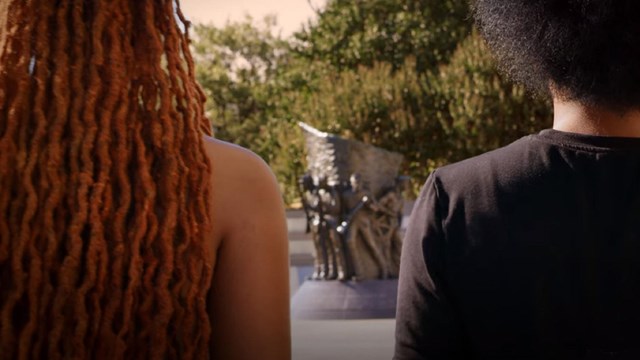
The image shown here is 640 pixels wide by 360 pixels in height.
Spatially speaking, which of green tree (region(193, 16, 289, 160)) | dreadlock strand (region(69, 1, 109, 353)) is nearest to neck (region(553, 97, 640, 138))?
dreadlock strand (region(69, 1, 109, 353))

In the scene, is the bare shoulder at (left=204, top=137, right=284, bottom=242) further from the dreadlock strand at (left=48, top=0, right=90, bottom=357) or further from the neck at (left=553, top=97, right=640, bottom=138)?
the neck at (left=553, top=97, right=640, bottom=138)

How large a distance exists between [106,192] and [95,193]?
18 millimetres

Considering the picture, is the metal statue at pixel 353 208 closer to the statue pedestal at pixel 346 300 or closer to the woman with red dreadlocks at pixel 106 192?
the statue pedestal at pixel 346 300

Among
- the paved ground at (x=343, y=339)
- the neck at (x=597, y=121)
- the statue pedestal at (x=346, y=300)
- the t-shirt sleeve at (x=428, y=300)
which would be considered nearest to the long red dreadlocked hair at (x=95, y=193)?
the t-shirt sleeve at (x=428, y=300)

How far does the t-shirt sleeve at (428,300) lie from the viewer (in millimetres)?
1882

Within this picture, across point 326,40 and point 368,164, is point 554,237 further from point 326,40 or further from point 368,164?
point 326,40

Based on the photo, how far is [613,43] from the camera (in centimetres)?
200

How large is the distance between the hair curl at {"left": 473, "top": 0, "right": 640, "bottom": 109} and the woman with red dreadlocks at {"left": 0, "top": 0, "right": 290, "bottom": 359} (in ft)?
2.18

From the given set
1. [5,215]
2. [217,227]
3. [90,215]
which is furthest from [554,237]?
[5,215]

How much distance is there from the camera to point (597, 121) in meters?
1.92

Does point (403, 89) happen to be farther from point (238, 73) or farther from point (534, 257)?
point (534, 257)

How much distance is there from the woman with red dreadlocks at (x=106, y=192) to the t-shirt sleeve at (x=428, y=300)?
32cm

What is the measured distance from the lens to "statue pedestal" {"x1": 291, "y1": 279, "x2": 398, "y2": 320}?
43.5 ft

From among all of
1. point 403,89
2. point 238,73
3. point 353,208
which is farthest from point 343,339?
point 238,73
